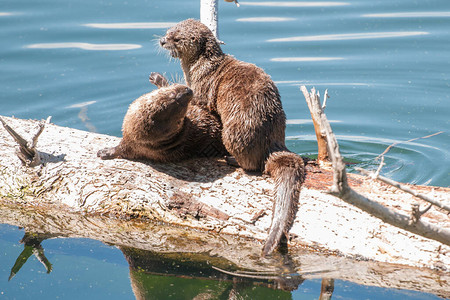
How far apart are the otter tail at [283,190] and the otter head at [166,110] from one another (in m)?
0.94

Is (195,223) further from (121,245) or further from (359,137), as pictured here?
(359,137)

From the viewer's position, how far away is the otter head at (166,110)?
5.22 meters

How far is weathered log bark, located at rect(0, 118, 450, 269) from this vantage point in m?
4.43

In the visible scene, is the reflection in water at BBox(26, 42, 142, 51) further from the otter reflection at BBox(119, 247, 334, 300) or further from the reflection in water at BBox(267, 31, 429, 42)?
the otter reflection at BBox(119, 247, 334, 300)

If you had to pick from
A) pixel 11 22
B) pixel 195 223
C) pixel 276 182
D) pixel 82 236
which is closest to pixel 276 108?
pixel 276 182

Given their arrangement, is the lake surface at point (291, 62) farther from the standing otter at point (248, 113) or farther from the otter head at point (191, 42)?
the standing otter at point (248, 113)

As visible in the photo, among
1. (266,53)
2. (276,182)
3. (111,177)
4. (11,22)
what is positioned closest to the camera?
(276,182)

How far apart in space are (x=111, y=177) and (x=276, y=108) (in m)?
1.62

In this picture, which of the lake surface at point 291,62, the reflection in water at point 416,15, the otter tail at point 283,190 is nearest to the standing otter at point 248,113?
the otter tail at point 283,190

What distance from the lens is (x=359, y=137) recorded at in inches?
320

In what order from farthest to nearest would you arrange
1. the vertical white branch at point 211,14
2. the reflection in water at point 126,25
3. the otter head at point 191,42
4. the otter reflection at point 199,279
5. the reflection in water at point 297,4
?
the reflection in water at point 297,4 < the reflection in water at point 126,25 < the vertical white branch at point 211,14 < the otter head at point 191,42 < the otter reflection at point 199,279

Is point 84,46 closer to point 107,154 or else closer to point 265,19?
point 265,19

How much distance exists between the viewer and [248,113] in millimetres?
5184

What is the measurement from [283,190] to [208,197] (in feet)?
2.16
